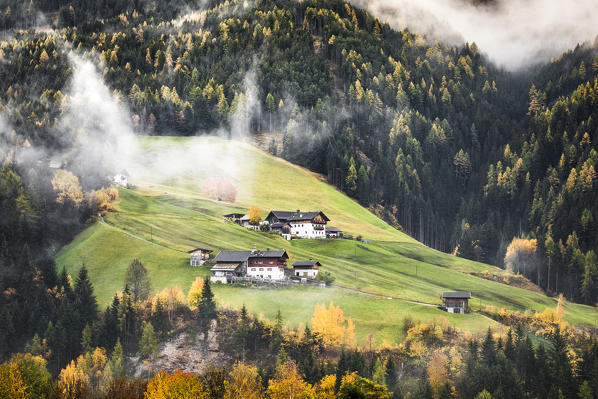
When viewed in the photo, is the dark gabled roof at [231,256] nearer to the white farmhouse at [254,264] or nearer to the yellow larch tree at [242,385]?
the white farmhouse at [254,264]

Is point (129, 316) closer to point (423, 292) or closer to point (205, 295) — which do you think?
point (205, 295)

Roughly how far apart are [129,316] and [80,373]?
16.1m

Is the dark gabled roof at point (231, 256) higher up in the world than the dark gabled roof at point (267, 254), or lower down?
lower down

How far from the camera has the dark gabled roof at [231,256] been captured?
15800cm

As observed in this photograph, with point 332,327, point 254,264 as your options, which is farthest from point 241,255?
point 332,327

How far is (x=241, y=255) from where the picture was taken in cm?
15988

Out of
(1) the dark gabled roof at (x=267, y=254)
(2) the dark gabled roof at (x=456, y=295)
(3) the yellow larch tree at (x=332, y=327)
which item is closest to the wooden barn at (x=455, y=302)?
(2) the dark gabled roof at (x=456, y=295)

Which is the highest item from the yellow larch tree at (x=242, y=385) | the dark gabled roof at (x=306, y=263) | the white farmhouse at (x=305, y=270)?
the dark gabled roof at (x=306, y=263)

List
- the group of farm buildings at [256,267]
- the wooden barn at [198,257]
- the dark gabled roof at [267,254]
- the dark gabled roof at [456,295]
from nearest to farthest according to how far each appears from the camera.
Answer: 1. the dark gabled roof at [456,295]
2. the group of farm buildings at [256,267]
3. the dark gabled roof at [267,254]
4. the wooden barn at [198,257]

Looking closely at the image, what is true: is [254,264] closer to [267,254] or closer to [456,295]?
[267,254]

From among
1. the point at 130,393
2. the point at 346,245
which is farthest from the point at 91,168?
the point at 130,393

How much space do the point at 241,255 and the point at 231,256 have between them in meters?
2.33

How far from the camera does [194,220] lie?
193m

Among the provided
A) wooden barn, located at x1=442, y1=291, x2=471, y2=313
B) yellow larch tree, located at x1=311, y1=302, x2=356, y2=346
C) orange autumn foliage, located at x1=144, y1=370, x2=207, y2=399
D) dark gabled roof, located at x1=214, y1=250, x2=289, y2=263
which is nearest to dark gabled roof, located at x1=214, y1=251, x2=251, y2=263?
dark gabled roof, located at x1=214, y1=250, x2=289, y2=263
